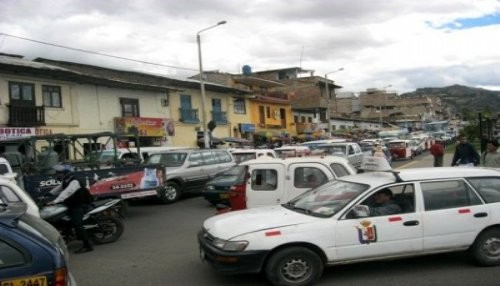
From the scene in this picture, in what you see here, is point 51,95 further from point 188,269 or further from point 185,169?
point 188,269

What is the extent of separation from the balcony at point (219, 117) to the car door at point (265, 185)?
3034 cm

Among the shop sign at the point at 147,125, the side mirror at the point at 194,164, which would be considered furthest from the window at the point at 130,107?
the side mirror at the point at 194,164

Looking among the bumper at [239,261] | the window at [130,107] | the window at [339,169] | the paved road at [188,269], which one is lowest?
the paved road at [188,269]

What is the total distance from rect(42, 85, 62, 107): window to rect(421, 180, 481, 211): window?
23034 millimetres

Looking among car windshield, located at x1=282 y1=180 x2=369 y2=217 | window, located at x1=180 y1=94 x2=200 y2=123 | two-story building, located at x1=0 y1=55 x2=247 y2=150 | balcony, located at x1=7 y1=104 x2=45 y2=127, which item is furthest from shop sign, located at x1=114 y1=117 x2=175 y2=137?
car windshield, located at x1=282 y1=180 x2=369 y2=217

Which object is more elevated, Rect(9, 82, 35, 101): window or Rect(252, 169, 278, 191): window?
Rect(9, 82, 35, 101): window

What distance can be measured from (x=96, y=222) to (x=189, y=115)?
91.9ft

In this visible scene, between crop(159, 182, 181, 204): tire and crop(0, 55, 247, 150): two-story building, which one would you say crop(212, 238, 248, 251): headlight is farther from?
crop(0, 55, 247, 150): two-story building

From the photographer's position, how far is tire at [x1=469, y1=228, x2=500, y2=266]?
725cm

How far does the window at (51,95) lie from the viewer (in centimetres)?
2677

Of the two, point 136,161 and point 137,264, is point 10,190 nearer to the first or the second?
point 137,264

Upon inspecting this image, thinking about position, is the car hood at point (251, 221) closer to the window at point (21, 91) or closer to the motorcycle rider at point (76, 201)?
the motorcycle rider at point (76, 201)

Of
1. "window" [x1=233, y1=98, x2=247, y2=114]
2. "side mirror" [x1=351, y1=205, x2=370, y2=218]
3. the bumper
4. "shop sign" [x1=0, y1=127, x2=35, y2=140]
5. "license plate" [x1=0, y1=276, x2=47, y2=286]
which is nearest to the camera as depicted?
"license plate" [x1=0, y1=276, x2=47, y2=286]

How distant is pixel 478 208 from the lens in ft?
23.9
